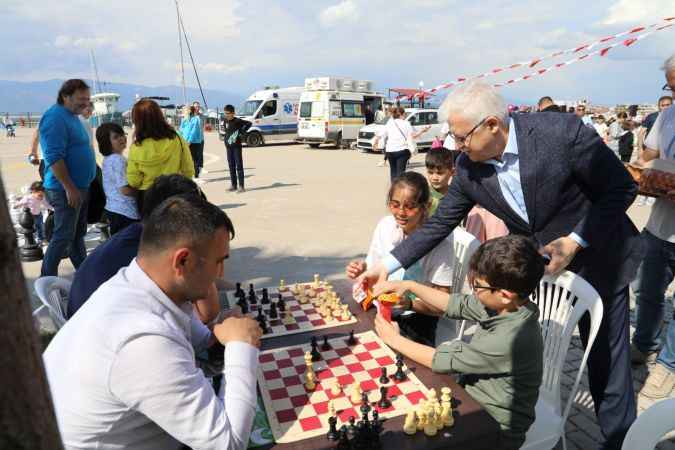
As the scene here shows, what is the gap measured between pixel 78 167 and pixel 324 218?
4.30 meters

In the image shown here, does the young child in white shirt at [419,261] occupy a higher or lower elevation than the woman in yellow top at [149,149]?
lower

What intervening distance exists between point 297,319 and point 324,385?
2.03 feet

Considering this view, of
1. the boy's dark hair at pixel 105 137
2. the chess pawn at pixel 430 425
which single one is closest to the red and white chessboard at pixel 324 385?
the chess pawn at pixel 430 425

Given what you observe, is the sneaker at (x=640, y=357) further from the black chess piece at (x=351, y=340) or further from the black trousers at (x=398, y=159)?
the black trousers at (x=398, y=159)

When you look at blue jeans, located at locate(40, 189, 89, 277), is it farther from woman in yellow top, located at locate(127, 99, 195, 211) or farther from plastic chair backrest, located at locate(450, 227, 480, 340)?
plastic chair backrest, located at locate(450, 227, 480, 340)

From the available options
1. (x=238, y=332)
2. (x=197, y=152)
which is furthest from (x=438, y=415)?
(x=197, y=152)

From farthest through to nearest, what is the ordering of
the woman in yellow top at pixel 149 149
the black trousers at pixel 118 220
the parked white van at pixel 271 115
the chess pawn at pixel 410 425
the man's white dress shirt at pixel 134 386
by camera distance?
the parked white van at pixel 271 115 < the black trousers at pixel 118 220 < the woman in yellow top at pixel 149 149 < the chess pawn at pixel 410 425 < the man's white dress shirt at pixel 134 386

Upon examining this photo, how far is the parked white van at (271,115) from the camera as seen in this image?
1953 cm

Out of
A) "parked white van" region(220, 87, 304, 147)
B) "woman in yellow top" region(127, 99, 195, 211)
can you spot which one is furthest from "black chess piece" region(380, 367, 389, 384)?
"parked white van" region(220, 87, 304, 147)

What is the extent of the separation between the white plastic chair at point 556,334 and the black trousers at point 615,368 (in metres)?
0.16

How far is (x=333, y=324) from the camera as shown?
2.27 metres

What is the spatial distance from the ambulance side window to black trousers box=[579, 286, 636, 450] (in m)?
18.7

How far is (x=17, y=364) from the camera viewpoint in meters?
0.54

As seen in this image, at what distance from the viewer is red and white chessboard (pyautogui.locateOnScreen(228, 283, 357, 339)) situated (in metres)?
2.22
